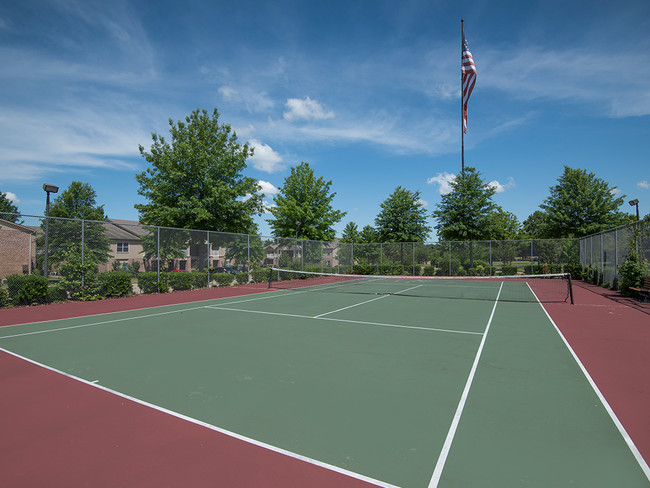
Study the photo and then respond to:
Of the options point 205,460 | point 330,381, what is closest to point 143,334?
point 330,381

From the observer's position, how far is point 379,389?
465 cm

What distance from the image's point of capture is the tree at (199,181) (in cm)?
2312

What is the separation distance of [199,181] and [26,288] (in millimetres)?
13202

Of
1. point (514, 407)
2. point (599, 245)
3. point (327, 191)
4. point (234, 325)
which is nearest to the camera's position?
point (514, 407)

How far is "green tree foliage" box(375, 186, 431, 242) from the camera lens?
112 ft

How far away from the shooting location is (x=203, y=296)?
15.4 meters

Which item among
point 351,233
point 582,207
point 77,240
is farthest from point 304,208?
point 351,233

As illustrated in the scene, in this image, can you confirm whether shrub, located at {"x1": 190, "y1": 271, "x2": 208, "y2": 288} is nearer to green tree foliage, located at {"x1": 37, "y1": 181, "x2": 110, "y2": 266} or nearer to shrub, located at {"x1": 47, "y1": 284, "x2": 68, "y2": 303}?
green tree foliage, located at {"x1": 37, "y1": 181, "x2": 110, "y2": 266}

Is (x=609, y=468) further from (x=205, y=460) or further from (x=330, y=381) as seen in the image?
(x=205, y=460)

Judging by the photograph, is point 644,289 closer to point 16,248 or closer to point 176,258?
point 176,258

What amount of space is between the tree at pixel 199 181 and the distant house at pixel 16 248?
35.0 feet

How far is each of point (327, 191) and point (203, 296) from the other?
64.2 ft

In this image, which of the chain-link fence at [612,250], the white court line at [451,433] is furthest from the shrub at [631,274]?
the white court line at [451,433]

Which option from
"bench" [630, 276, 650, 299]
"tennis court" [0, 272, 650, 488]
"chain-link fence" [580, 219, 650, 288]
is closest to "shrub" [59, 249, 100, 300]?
"tennis court" [0, 272, 650, 488]
